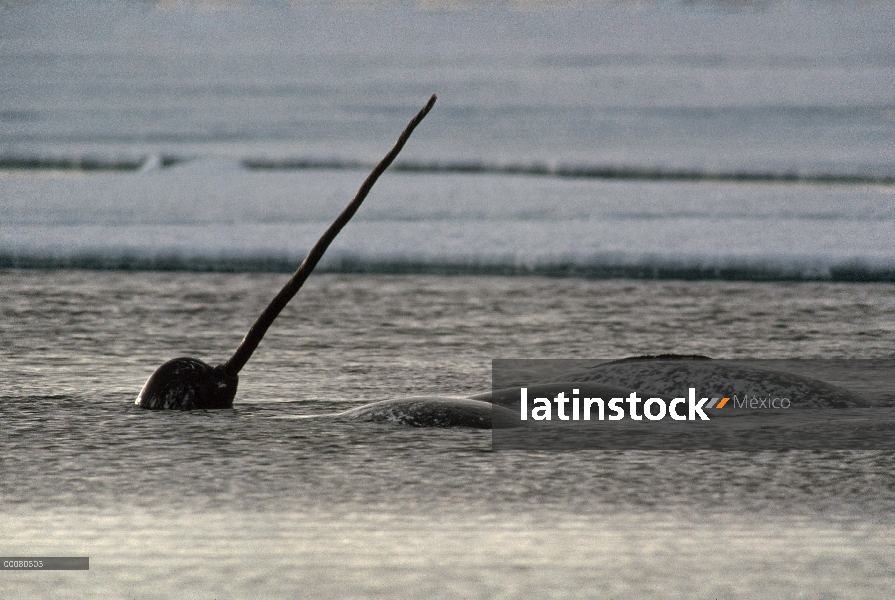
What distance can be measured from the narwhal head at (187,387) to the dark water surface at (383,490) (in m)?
0.08

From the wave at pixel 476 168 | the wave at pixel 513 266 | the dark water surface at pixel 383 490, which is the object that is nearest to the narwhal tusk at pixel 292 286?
the dark water surface at pixel 383 490

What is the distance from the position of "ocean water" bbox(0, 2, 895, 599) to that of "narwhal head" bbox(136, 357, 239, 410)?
3.0 inches

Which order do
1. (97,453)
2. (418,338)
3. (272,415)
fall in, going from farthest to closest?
(418,338)
(272,415)
(97,453)

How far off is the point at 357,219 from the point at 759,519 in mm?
8158

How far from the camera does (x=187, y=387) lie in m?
5.07

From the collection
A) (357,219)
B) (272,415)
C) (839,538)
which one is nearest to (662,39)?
(357,219)

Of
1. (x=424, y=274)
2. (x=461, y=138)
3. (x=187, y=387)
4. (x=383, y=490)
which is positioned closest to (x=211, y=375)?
(x=187, y=387)

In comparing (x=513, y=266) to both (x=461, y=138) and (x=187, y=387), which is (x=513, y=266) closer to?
(x=187, y=387)

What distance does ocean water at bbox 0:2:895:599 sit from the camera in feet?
11.0

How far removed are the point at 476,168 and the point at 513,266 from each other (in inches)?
216

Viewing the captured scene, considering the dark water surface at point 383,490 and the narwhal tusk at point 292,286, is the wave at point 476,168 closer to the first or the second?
the dark water surface at point 383,490

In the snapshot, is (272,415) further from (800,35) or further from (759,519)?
(800,35)

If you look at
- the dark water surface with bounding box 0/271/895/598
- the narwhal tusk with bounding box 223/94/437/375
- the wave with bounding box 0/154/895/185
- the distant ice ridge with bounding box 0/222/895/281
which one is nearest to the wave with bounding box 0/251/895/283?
the distant ice ridge with bounding box 0/222/895/281

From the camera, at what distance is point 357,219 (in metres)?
11.5
